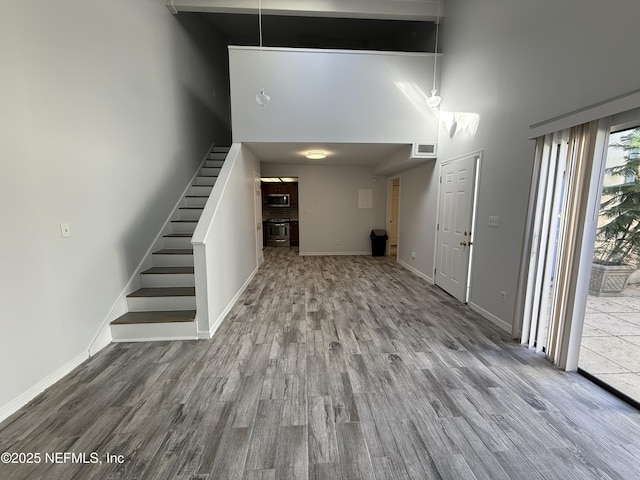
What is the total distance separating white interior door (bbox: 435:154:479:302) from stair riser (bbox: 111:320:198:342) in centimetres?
354

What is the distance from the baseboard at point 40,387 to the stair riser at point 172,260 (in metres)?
1.31

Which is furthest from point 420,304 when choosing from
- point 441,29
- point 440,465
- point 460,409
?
point 441,29

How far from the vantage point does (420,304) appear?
381 cm

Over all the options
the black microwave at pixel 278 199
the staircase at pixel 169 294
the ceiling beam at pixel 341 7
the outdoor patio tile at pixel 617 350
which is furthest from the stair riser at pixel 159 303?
the black microwave at pixel 278 199

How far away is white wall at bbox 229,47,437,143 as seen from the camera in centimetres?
406

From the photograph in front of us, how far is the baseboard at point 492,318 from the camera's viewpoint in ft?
9.76

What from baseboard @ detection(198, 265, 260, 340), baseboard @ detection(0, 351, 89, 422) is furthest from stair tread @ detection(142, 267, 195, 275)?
baseboard @ detection(0, 351, 89, 422)

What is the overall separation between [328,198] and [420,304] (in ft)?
13.5

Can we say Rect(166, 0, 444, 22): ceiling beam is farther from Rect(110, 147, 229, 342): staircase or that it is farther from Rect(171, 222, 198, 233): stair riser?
Rect(171, 222, 198, 233): stair riser

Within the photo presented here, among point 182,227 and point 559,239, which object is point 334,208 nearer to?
point 182,227

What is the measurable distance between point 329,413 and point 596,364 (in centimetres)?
241

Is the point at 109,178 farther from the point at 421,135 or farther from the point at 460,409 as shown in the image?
the point at 421,135

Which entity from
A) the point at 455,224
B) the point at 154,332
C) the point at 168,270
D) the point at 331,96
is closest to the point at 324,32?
the point at 331,96

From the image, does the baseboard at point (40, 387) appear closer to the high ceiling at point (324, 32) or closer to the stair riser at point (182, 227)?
the stair riser at point (182, 227)
